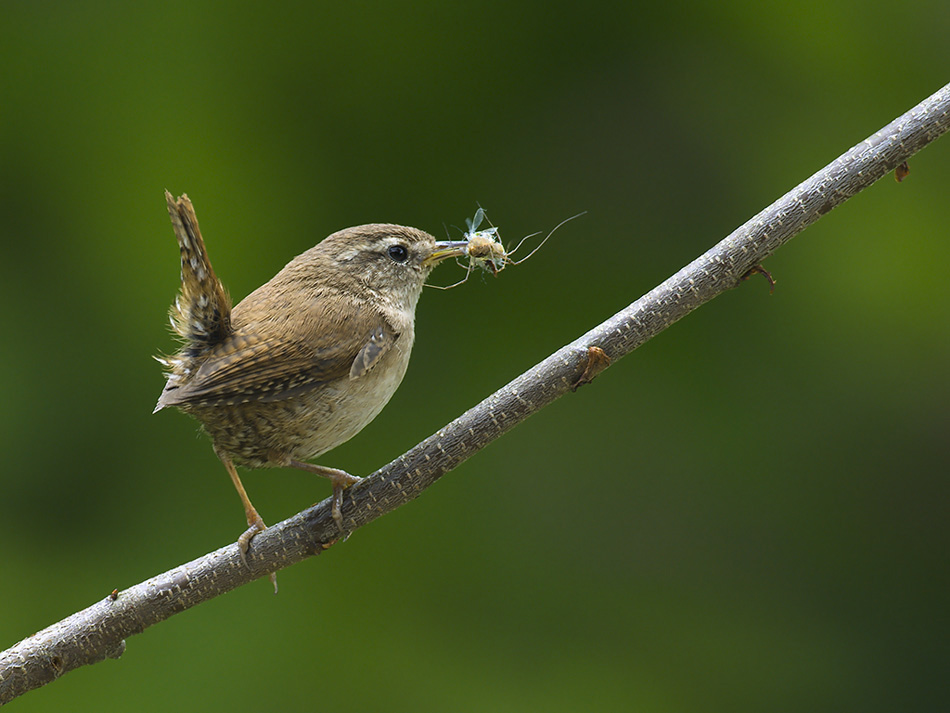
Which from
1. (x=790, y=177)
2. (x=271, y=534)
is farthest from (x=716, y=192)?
(x=271, y=534)

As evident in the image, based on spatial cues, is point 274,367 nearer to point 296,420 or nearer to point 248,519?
point 296,420

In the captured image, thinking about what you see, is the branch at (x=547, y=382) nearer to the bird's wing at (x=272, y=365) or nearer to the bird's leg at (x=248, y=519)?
the bird's leg at (x=248, y=519)

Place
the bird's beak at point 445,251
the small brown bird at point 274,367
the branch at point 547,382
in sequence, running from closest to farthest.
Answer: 1. the branch at point 547,382
2. the small brown bird at point 274,367
3. the bird's beak at point 445,251

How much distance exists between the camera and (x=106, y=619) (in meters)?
1.91

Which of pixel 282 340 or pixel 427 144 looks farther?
pixel 427 144

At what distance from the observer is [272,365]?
199cm

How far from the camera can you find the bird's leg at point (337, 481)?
1.83 metres

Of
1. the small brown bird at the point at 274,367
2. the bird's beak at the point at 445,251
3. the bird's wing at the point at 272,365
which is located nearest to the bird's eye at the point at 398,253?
the bird's beak at the point at 445,251

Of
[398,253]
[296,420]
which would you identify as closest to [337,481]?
[296,420]

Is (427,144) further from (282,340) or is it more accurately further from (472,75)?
(282,340)

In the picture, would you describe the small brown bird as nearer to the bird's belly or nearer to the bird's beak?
the bird's belly

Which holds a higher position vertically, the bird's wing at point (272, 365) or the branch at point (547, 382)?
the bird's wing at point (272, 365)

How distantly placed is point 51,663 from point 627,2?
318 centimetres

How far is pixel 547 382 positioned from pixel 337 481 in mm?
480
